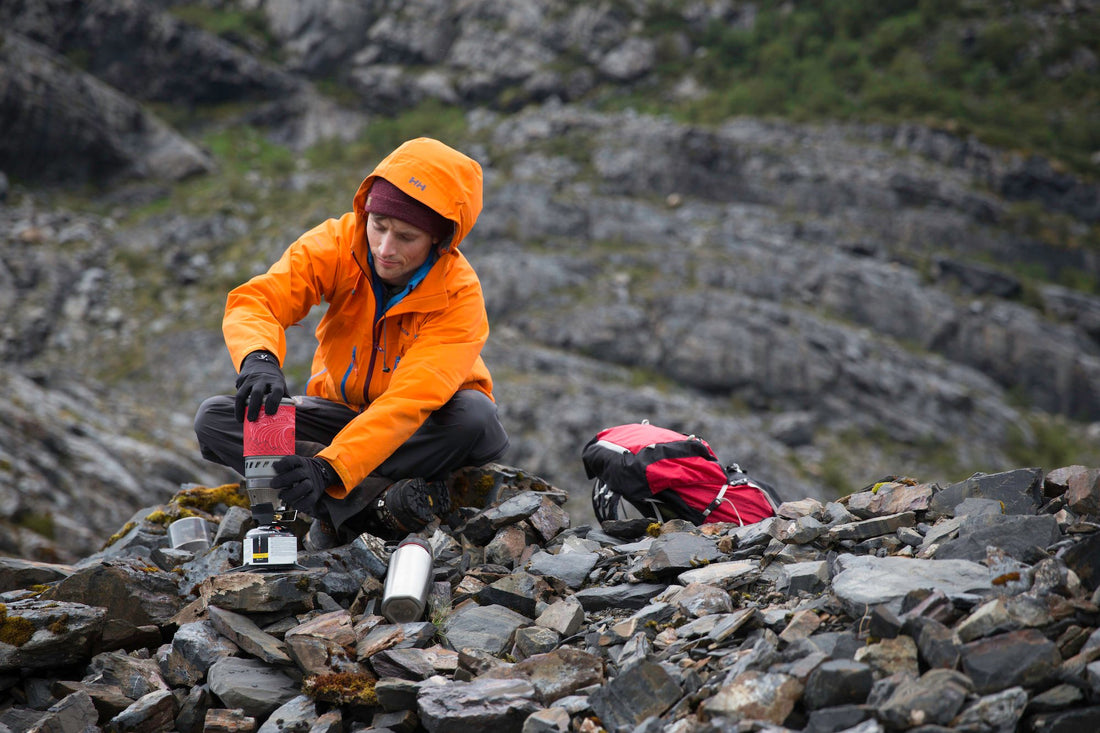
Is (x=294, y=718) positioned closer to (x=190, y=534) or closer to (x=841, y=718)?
(x=841, y=718)

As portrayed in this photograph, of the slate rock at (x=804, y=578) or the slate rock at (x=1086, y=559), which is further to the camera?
the slate rock at (x=804, y=578)

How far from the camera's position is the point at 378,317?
16.8ft

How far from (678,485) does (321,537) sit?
2553 mm

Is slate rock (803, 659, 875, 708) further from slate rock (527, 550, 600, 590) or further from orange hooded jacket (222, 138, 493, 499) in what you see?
orange hooded jacket (222, 138, 493, 499)

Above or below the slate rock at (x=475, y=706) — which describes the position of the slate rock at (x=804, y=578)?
above

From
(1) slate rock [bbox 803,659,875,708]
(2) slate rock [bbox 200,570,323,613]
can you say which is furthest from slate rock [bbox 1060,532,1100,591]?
(2) slate rock [bbox 200,570,323,613]

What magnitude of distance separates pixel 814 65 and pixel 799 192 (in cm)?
968

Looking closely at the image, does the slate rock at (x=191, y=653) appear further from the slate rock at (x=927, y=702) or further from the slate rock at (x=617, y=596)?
the slate rock at (x=927, y=702)

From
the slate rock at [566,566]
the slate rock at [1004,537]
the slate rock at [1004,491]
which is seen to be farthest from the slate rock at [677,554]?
the slate rock at [1004,491]

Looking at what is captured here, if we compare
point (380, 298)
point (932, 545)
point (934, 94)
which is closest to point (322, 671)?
point (380, 298)

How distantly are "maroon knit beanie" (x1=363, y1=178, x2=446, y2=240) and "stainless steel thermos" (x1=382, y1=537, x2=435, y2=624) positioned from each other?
201cm

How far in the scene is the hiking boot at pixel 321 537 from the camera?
5031mm

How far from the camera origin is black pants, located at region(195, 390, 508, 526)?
16.9ft

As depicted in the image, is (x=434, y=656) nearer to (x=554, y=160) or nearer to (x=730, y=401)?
(x=730, y=401)
